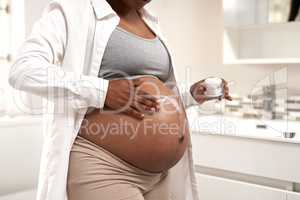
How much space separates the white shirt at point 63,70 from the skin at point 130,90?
0.03 m

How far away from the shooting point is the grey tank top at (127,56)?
915mm

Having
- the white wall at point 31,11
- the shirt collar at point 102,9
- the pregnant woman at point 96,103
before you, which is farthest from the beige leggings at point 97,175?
the white wall at point 31,11

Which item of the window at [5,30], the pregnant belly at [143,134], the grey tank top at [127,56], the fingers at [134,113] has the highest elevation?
the window at [5,30]

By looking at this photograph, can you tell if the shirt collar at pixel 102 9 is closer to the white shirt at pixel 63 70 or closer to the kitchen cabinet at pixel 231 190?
the white shirt at pixel 63 70

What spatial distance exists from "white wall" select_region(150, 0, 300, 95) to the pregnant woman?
126 cm

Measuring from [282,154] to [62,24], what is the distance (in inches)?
40.5

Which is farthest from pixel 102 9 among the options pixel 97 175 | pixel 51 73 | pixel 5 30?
pixel 5 30

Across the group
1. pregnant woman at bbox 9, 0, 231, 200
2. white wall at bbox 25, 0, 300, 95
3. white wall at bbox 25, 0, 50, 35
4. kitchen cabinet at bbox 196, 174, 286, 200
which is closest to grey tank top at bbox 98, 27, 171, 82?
pregnant woman at bbox 9, 0, 231, 200

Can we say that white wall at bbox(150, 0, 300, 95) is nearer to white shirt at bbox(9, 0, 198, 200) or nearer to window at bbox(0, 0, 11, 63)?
window at bbox(0, 0, 11, 63)

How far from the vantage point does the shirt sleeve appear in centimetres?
78

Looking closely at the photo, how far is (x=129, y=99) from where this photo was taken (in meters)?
0.86

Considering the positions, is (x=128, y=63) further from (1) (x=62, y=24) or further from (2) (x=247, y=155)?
(2) (x=247, y=155)

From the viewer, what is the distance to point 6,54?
194cm

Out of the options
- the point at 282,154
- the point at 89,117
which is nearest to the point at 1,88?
the point at 89,117
